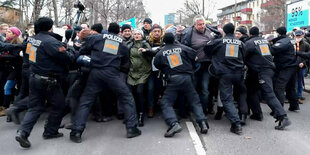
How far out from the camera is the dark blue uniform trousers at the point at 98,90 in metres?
4.78

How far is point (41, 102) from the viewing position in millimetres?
4750

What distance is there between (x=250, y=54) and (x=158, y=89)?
6.79 feet

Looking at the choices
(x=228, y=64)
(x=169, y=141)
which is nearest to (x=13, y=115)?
(x=169, y=141)

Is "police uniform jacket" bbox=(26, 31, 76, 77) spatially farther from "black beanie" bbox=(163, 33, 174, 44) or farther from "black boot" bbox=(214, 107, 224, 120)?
"black boot" bbox=(214, 107, 224, 120)

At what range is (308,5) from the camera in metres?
13.5

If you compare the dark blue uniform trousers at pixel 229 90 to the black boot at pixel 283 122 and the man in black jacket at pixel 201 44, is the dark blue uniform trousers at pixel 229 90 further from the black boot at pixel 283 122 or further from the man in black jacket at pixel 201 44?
the black boot at pixel 283 122

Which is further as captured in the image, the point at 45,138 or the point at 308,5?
the point at 308,5

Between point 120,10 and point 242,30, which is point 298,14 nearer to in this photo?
point 242,30

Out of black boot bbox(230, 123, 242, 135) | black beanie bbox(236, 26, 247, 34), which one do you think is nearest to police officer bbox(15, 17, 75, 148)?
black boot bbox(230, 123, 242, 135)

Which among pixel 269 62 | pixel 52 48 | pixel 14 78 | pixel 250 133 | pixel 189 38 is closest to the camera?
pixel 52 48

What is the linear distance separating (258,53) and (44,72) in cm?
398

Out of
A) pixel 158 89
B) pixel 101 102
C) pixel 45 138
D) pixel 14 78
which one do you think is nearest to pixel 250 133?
pixel 158 89

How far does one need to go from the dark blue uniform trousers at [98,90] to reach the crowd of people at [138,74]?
17 millimetres

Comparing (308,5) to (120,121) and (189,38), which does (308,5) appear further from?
(120,121)
